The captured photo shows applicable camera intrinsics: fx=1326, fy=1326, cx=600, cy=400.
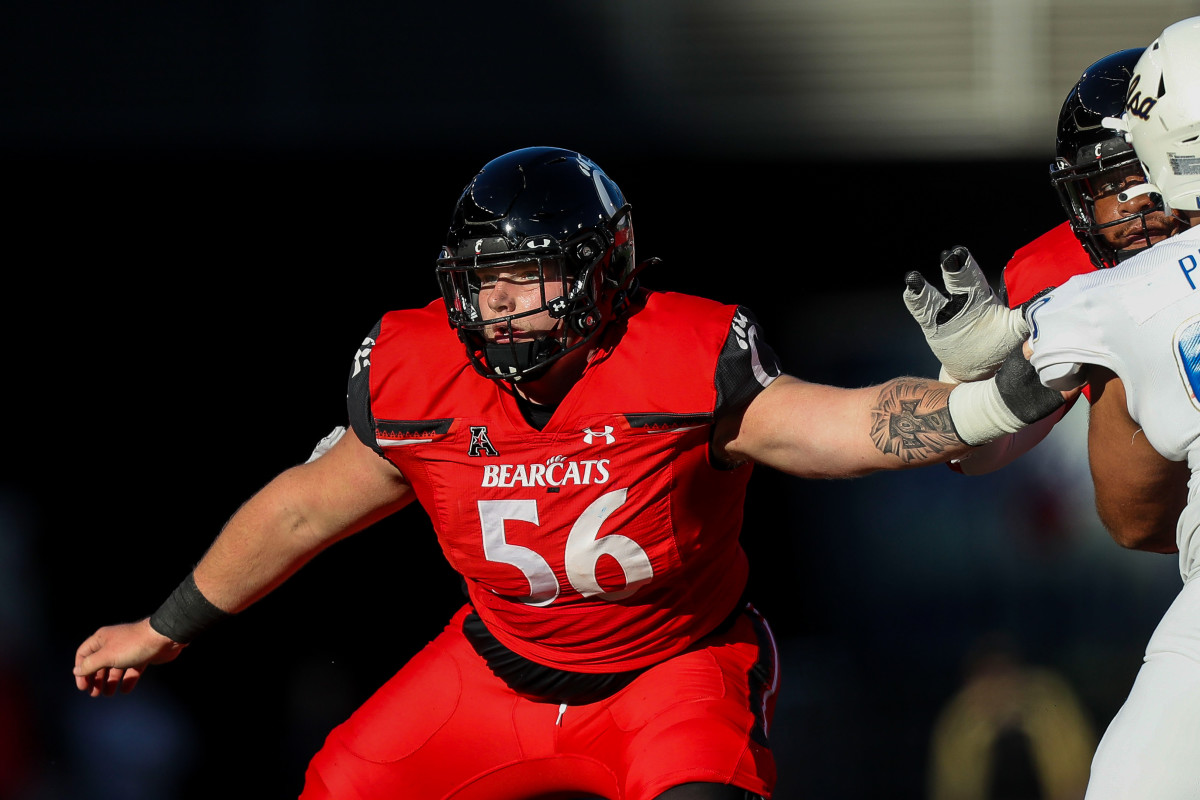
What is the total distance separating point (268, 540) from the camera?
9.98 ft

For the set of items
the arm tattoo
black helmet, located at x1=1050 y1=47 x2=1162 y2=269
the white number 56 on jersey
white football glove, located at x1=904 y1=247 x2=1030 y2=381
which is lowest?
the white number 56 on jersey

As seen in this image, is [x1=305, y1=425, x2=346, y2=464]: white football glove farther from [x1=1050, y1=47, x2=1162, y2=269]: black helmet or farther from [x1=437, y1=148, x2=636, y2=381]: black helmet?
[x1=1050, y1=47, x2=1162, y2=269]: black helmet

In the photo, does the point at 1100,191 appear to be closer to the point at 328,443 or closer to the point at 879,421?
the point at 879,421

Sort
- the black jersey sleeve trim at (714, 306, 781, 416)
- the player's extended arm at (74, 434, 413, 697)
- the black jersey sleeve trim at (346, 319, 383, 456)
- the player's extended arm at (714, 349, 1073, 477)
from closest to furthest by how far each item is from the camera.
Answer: the player's extended arm at (714, 349, 1073, 477) → the black jersey sleeve trim at (714, 306, 781, 416) → the black jersey sleeve trim at (346, 319, 383, 456) → the player's extended arm at (74, 434, 413, 697)

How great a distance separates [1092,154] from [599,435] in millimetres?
1200

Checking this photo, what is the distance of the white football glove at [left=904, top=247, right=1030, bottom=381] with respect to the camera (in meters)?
2.21

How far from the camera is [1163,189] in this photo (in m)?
2.23

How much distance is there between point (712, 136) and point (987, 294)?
2.73 metres

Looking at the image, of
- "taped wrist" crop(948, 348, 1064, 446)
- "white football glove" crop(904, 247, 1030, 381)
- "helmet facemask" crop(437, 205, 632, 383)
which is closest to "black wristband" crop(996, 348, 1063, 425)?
"taped wrist" crop(948, 348, 1064, 446)

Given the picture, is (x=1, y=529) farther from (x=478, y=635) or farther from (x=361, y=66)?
(x=478, y=635)

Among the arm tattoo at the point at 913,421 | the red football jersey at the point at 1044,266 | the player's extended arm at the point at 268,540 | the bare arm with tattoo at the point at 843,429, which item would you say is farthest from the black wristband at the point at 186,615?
the red football jersey at the point at 1044,266

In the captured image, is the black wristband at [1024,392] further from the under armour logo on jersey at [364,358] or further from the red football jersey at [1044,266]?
the under armour logo on jersey at [364,358]

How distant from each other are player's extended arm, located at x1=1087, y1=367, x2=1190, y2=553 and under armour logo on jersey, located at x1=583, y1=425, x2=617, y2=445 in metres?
0.97

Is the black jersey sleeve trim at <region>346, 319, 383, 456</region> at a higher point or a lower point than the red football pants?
higher
